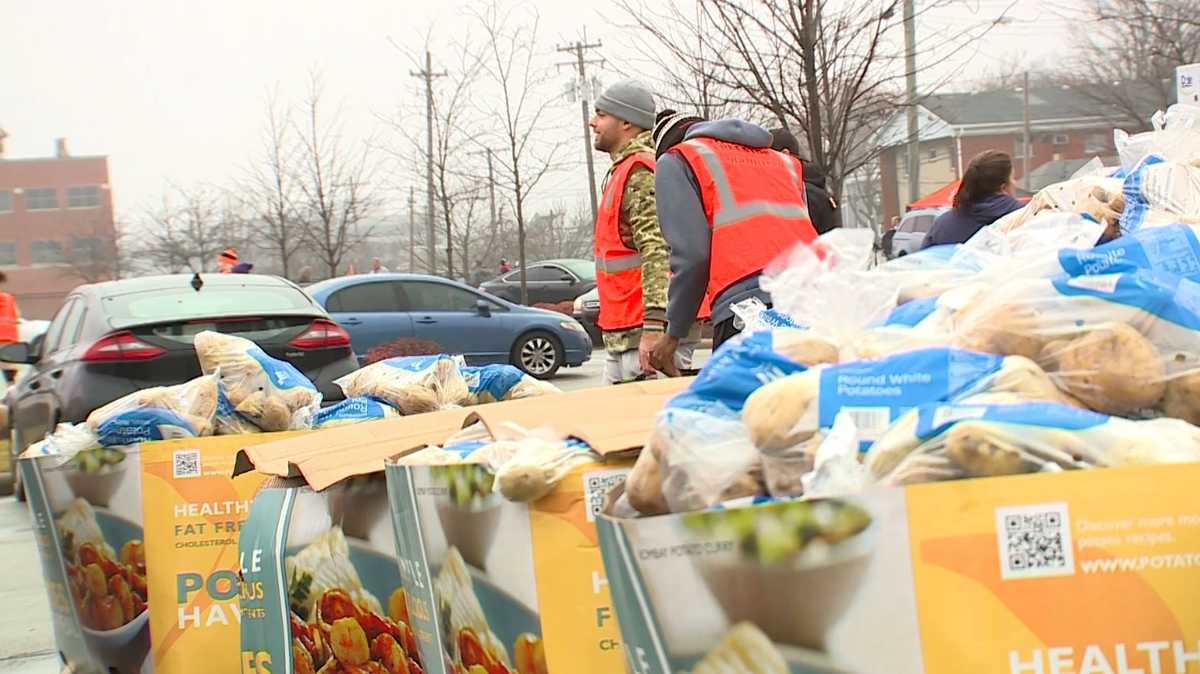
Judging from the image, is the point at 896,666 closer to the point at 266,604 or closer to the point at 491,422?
the point at 491,422

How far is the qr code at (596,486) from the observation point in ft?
7.80

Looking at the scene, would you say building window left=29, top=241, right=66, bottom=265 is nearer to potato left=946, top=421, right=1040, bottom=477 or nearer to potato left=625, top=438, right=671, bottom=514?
potato left=625, top=438, right=671, bottom=514

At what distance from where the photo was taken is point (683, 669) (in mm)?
1740

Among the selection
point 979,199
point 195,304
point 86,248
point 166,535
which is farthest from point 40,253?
point 166,535

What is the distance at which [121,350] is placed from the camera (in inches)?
292

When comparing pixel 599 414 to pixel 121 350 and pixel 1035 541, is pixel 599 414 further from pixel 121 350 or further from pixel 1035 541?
pixel 121 350

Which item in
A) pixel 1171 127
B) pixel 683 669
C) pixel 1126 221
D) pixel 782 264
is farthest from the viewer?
pixel 1171 127

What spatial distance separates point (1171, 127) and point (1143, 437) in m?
1.92

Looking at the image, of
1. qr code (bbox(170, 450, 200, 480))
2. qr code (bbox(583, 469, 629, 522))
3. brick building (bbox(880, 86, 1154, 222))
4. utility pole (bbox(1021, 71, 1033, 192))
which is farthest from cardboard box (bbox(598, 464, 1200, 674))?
brick building (bbox(880, 86, 1154, 222))

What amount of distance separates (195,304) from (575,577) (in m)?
5.87

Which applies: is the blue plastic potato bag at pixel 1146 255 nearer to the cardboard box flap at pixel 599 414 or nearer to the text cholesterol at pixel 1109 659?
the text cholesterol at pixel 1109 659

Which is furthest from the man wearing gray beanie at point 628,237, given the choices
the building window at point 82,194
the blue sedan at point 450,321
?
the building window at point 82,194

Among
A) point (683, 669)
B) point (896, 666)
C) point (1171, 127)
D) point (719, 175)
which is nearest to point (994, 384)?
point (896, 666)

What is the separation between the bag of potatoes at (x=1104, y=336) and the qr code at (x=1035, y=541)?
361mm
